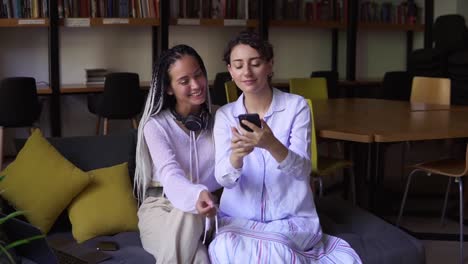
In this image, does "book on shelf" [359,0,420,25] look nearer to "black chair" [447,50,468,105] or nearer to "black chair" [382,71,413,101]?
"black chair" [382,71,413,101]

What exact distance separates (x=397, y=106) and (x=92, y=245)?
2.71 m

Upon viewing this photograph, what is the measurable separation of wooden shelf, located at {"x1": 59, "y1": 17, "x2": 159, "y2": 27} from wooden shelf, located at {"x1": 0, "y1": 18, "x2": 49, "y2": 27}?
16 centimetres

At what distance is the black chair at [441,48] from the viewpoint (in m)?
6.89

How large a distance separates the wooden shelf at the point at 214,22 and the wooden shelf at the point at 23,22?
4.04ft

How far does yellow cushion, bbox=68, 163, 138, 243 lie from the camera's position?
2615 millimetres

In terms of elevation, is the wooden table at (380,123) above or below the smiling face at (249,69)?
below

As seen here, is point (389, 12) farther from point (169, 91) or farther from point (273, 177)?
point (273, 177)

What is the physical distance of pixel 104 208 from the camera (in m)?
2.64

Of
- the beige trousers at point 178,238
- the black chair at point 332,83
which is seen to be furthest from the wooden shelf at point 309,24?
the beige trousers at point 178,238

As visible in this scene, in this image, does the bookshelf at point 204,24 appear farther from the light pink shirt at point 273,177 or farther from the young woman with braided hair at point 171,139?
the light pink shirt at point 273,177

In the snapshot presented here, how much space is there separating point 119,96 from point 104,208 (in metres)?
3.15

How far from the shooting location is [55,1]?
5898mm

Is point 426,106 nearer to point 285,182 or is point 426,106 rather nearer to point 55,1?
point 285,182

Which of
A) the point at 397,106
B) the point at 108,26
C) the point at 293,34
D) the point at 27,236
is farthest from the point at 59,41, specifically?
the point at 27,236
